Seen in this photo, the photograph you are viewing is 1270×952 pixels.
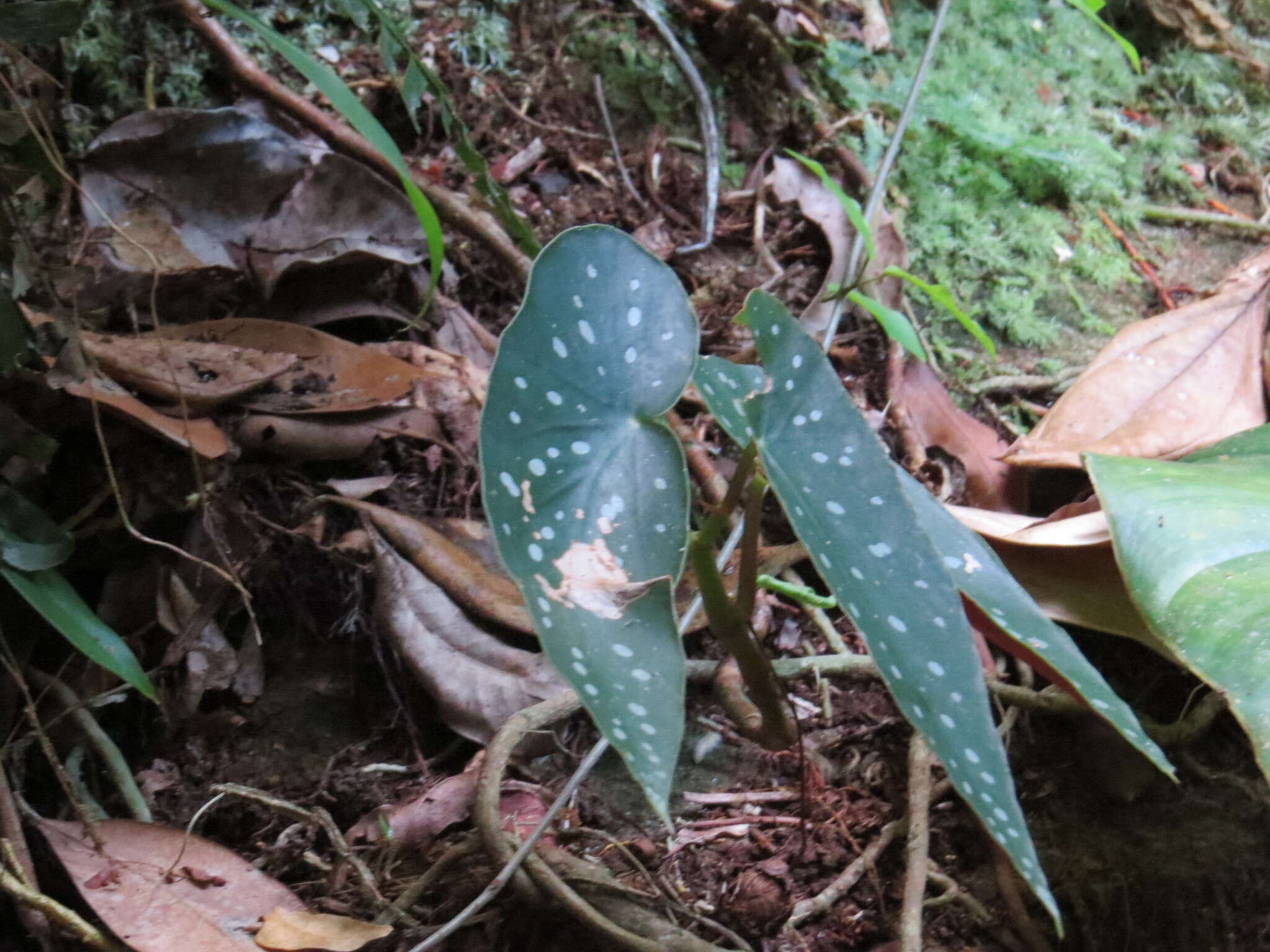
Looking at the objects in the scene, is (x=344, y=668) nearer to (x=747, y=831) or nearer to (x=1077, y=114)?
(x=747, y=831)

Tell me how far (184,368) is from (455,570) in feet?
1.34

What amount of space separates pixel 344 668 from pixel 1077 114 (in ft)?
6.28

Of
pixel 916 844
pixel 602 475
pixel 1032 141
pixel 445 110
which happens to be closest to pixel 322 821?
pixel 602 475

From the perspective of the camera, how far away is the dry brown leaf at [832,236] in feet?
5.10

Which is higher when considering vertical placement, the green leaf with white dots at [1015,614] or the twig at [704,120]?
the twig at [704,120]

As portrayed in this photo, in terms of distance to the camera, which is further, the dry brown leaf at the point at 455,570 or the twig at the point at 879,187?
the twig at the point at 879,187

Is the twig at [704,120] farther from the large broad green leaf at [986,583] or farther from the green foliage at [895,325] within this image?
the large broad green leaf at [986,583]

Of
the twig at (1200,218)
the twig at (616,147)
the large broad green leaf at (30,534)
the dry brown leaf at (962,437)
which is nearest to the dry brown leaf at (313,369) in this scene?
the large broad green leaf at (30,534)

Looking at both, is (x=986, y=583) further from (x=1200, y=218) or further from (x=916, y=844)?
(x=1200, y=218)

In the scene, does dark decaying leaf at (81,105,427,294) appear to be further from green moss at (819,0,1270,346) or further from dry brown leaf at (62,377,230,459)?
green moss at (819,0,1270,346)

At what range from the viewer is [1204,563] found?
92cm

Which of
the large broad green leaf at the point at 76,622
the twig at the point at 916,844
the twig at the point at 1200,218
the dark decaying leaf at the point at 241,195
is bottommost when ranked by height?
the twig at the point at 916,844

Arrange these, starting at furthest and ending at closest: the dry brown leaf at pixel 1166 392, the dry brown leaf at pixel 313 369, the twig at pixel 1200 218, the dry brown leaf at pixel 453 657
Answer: the twig at pixel 1200 218 < the dry brown leaf at pixel 1166 392 < the dry brown leaf at pixel 313 369 < the dry brown leaf at pixel 453 657

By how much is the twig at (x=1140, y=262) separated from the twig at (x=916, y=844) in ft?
3.87
